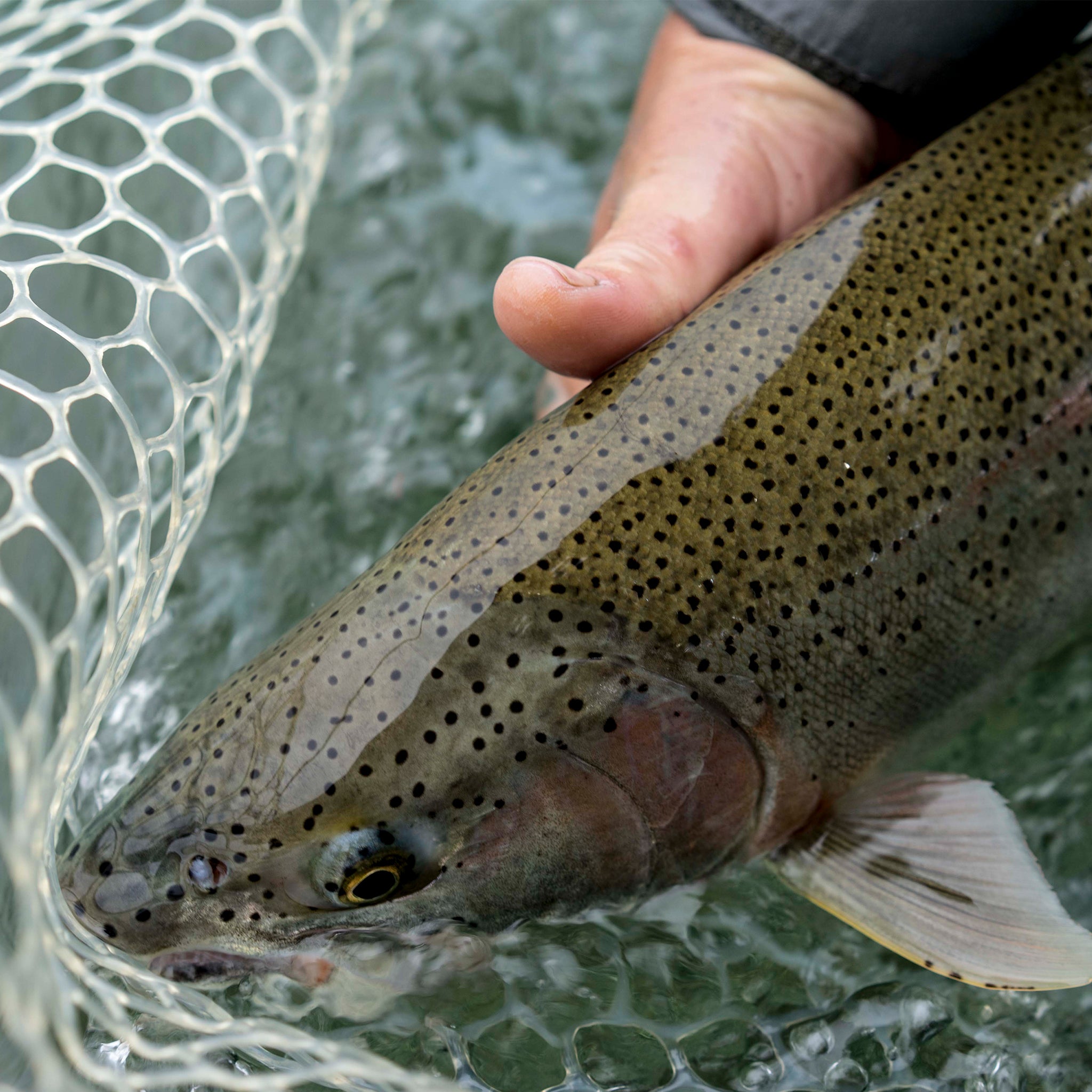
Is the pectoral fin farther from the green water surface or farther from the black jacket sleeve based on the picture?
the black jacket sleeve

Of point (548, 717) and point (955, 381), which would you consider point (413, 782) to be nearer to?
point (548, 717)

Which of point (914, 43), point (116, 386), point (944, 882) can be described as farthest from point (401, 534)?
point (914, 43)

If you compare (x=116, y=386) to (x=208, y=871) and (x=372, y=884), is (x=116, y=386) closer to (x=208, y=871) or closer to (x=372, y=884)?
(x=208, y=871)

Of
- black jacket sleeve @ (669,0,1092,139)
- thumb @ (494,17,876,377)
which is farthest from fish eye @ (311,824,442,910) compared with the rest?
black jacket sleeve @ (669,0,1092,139)

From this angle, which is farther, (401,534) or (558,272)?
(401,534)

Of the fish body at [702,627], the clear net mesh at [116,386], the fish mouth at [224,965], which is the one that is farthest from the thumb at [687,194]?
the fish mouth at [224,965]
